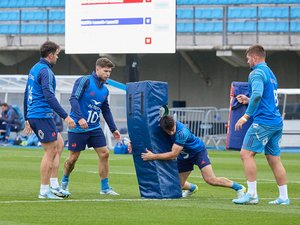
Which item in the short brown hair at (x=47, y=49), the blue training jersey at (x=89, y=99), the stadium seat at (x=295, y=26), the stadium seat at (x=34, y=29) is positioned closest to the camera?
the short brown hair at (x=47, y=49)

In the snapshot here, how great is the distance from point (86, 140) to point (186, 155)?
1490mm

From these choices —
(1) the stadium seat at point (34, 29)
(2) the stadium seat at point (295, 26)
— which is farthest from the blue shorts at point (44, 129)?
(1) the stadium seat at point (34, 29)

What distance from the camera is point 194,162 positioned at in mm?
13914

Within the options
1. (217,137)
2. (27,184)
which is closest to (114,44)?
(217,137)

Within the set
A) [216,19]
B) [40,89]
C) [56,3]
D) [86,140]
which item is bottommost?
[86,140]

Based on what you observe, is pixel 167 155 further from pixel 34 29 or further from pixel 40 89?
pixel 34 29

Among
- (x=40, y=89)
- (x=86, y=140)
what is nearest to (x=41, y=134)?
(x=40, y=89)

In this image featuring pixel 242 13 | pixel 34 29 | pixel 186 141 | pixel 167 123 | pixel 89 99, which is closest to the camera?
pixel 167 123

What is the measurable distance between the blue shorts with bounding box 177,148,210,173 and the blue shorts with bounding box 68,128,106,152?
1163 millimetres

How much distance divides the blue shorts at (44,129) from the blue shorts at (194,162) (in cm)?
182

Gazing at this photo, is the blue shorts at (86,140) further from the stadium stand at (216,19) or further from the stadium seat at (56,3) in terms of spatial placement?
the stadium seat at (56,3)

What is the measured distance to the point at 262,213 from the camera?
11492 mm

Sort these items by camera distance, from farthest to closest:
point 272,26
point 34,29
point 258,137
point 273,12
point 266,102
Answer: point 34,29 < point 273,12 < point 272,26 < point 266,102 < point 258,137

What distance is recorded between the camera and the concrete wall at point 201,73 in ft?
132
